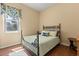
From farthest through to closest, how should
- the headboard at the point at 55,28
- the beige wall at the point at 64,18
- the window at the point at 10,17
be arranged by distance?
the headboard at the point at 55,28 < the beige wall at the point at 64,18 < the window at the point at 10,17

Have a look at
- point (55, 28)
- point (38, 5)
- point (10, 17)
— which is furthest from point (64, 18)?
point (10, 17)

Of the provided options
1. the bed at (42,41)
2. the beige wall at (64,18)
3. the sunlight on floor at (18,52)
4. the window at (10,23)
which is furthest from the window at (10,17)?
the beige wall at (64,18)

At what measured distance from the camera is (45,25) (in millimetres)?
1836

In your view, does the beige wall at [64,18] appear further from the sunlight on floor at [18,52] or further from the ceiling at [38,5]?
the sunlight on floor at [18,52]

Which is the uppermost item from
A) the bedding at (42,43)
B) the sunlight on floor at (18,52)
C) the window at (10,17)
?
the window at (10,17)

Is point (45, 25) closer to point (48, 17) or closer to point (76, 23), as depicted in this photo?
point (48, 17)

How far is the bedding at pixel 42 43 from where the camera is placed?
5.51 feet

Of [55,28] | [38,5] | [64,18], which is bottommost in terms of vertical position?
[55,28]

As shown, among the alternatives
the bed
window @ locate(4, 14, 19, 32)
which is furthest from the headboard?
window @ locate(4, 14, 19, 32)

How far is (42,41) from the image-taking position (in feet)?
5.57

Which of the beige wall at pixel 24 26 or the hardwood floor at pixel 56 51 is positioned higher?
the beige wall at pixel 24 26

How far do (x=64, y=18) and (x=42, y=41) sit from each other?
2.03 ft

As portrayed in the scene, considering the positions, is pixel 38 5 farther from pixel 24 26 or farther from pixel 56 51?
pixel 56 51

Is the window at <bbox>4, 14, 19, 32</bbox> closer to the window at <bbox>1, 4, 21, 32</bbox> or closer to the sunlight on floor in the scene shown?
the window at <bbox>1, 4, 21, 32</bbox>
